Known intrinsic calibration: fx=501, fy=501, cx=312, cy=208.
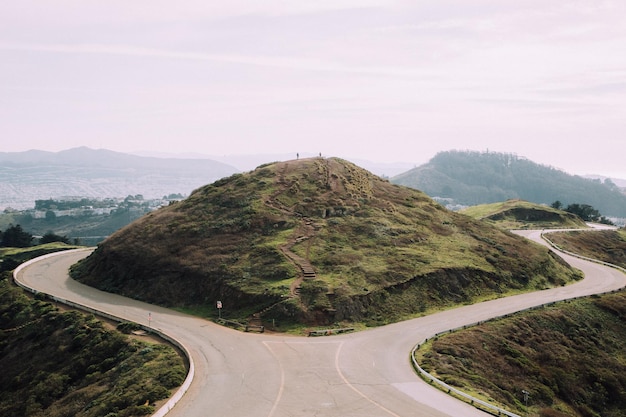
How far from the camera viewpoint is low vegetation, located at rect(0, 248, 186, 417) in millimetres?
33375

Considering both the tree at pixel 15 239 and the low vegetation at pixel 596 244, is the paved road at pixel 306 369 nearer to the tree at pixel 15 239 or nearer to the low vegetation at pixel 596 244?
the low vegetation at pixel 596 244

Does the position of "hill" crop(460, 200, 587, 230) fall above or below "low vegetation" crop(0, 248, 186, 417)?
above

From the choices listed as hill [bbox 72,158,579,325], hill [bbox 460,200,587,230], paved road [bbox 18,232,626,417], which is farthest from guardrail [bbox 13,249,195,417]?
hill [bbox 460,200,587,230]

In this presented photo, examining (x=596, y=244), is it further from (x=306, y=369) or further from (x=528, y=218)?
(x=306, y=369)

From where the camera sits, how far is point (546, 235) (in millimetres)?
112938

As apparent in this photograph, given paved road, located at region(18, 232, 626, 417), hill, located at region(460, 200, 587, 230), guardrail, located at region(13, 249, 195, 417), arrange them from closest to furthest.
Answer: guardrail, located at region(13, 249, 195, 417) < paved road, located at region(18, 232, 626, 417) < hill, located at region(460, 200, 587, 230)

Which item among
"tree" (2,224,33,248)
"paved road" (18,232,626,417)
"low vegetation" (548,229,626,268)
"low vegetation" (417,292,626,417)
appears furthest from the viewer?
"tree" (2,224,33,248)

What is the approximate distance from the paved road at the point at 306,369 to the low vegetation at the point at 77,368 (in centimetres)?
266

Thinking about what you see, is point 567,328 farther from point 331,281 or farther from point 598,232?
point 598,232

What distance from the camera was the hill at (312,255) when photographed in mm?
53625

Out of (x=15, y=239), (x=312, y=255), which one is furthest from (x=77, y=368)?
(x=15, y=239)

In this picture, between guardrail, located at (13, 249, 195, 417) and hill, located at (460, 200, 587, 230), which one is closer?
guardrail, located at (13, 249, 195, 417)

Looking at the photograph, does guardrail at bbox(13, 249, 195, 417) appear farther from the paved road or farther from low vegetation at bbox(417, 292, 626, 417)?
low vegetation at bbox(417, 292, 626, 417)

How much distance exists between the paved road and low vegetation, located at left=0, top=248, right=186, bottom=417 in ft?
8.74
